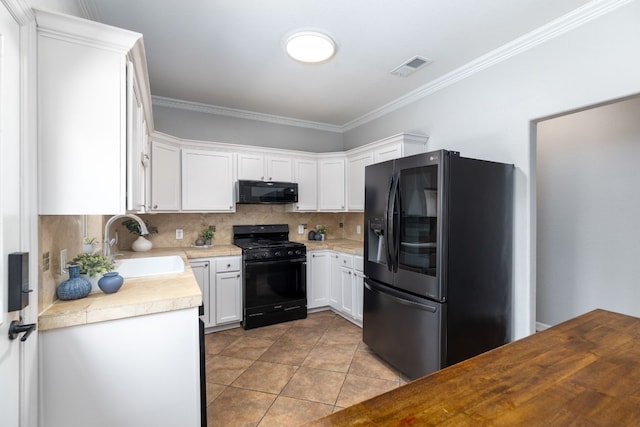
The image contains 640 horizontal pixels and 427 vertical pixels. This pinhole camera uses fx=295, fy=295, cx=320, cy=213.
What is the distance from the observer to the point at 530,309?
7.68 ft

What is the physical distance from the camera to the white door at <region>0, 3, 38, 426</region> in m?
0.98

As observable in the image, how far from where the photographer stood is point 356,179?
382cm

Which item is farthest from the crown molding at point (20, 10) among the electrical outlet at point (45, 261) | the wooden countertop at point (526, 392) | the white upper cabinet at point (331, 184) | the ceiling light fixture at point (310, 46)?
the white upper cabinet at point (331, 184)

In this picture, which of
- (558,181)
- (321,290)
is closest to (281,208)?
(321,290)

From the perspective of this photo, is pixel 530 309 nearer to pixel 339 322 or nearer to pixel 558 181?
pixel 558 181

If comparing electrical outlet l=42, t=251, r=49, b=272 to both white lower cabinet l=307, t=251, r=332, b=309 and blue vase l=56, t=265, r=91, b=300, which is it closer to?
blue vase l=56, t=265, r=91, b=300

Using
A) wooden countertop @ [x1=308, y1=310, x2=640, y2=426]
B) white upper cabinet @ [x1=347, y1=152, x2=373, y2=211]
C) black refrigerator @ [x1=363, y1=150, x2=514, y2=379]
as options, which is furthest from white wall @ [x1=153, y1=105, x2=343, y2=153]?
wooden countertop @ [x1=308, y1=310, x2=640, y2=426]

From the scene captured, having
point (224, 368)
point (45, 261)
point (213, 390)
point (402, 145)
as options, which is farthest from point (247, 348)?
point (402, 145)

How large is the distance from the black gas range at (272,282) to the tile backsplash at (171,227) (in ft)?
1.02

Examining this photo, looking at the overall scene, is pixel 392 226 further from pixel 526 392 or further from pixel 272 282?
pixel 272 282

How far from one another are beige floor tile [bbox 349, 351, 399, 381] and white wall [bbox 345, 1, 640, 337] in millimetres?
1101

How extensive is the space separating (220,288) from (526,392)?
9.91 feet

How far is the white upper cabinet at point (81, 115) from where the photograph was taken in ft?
4.08

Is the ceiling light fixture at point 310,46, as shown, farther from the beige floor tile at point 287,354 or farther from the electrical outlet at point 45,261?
the beige floor tile at point 287,354
